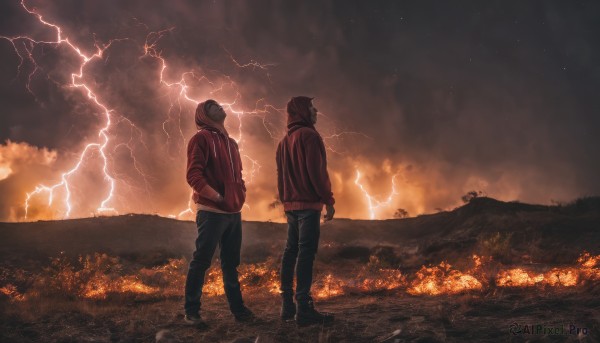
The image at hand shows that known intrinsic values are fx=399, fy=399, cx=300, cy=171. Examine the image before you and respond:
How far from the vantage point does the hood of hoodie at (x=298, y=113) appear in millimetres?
4172

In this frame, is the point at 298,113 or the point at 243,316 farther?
the point at 298,113

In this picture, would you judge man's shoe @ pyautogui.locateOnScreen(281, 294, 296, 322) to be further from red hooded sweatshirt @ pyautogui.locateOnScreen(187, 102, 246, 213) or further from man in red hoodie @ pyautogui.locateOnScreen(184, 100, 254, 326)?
red hooded sweatshirt @ pyautogui.locateOnScreen(187, 102, 246, 213)

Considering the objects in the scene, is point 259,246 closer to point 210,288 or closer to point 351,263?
point 351,263

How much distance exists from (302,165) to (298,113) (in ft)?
1.96

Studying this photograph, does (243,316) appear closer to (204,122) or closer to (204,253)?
(204,253)

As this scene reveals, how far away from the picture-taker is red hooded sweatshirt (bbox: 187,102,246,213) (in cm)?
382

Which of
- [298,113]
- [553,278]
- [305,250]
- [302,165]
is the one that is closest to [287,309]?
[305,250]

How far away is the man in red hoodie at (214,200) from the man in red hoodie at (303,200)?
0.50 metres

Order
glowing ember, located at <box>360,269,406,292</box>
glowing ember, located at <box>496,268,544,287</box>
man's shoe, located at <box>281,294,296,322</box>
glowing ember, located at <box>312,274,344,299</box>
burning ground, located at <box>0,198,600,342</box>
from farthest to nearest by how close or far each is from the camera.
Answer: glowing ember, located at <box>360,269,406,292</box> < glowing ember, located at <box>312,274,344,299</box> < glowing ember, located at <box>496,268,544,287</box> < man's shoe, located at <box>281,294,296,322</box> < burning ground, located at <box>0,198,600,342</box>

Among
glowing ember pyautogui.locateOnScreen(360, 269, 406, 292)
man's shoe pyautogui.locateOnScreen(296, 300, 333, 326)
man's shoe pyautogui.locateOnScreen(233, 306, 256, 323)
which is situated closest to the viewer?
man's shoe pyautogui.locateOnScreen(296, 300, 333, 326)

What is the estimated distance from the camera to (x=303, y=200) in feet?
12.7

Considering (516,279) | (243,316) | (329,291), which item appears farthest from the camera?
(329,291)

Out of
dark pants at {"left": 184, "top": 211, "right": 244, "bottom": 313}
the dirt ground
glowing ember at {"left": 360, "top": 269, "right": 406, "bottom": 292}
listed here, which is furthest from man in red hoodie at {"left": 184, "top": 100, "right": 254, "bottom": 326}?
glowing ember at {"left": 360, "top": 269, "right": 406, "bottom": 292}

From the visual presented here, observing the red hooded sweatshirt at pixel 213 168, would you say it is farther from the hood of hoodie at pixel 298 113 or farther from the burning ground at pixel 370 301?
the burning ground at pixel 370 301
